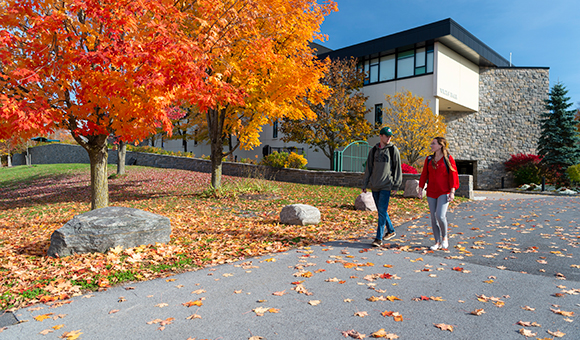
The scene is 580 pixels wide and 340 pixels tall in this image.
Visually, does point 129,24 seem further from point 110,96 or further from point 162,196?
point 162,196

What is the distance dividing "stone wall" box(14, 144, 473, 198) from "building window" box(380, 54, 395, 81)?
961 cm

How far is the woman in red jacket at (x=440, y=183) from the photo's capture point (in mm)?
5285

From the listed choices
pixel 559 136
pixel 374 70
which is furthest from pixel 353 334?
pixel 559 136

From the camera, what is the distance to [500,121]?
76.0ft

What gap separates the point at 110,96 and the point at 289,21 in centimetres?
616

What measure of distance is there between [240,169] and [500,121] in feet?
58.7

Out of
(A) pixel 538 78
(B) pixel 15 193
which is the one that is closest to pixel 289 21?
(B) pixel 15 193

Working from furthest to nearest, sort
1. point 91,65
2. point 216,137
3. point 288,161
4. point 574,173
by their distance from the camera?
point 574,173
point 288,161
point 216,137
point 91,65

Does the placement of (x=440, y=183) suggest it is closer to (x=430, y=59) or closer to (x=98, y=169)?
(x=98, y=169)

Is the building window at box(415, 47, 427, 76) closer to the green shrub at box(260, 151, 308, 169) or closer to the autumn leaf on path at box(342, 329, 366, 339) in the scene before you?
the green shrub at box(260, 151, 308, 169)

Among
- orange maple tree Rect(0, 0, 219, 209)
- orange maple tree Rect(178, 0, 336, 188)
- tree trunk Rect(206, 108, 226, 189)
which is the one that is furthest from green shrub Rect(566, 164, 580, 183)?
orange maple tree Rect(0, 0, 219, 209)

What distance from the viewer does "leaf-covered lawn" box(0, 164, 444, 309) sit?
4353 millimetres

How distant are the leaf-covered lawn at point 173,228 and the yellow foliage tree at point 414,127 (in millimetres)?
6617

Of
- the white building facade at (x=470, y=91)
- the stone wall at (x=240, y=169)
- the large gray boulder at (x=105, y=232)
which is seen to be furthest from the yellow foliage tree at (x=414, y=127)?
the large gray boulder at (x=105, y=232)
